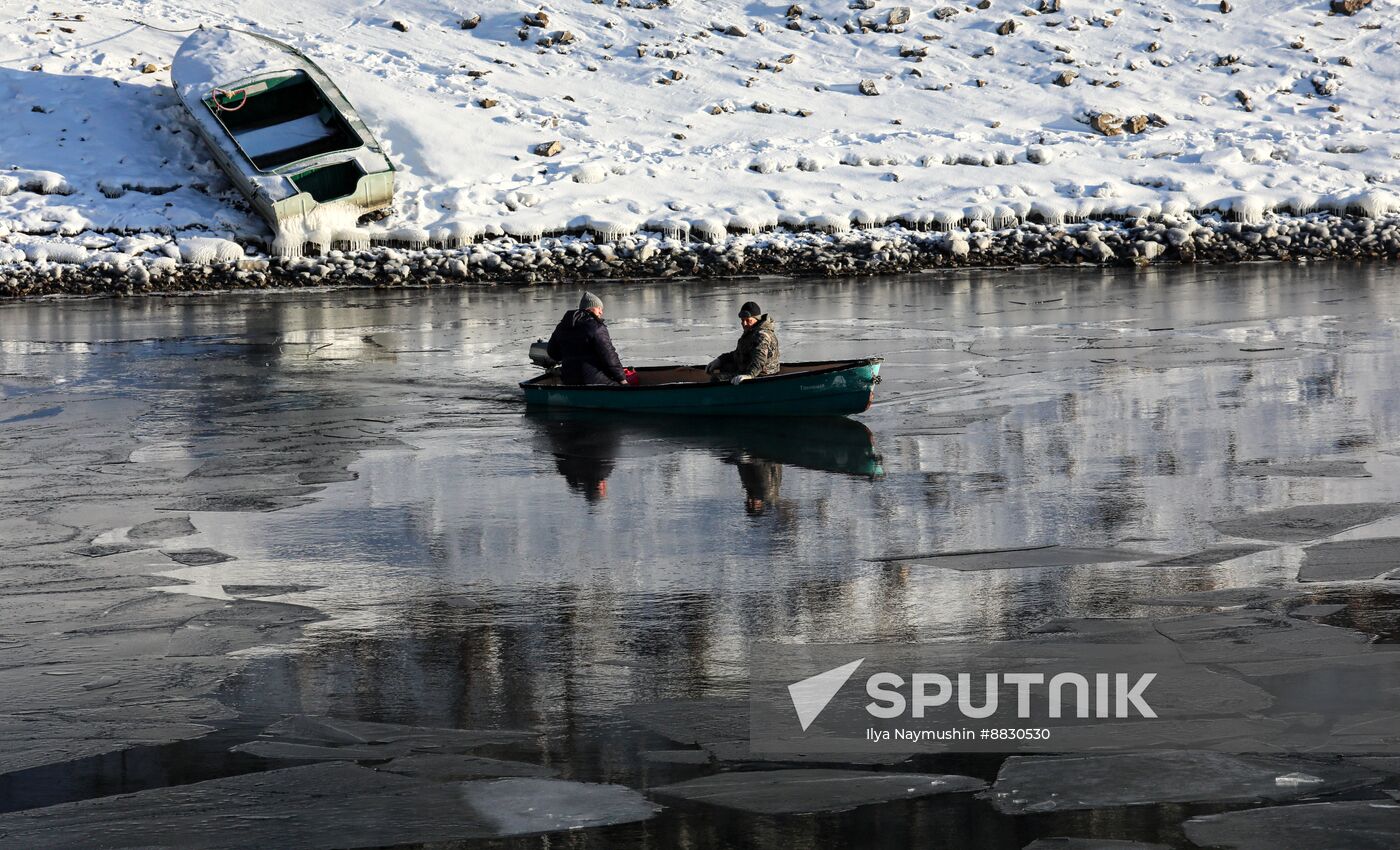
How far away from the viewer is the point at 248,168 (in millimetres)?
32062

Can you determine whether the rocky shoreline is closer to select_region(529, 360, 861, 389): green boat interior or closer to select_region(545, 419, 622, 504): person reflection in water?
select_region(529, 360, 861, 389): green boat interior

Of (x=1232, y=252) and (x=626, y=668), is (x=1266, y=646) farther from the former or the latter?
(x=1232, y=252)

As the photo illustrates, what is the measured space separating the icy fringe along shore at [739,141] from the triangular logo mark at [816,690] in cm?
2571

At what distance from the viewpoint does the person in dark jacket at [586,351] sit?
1591 centimetres

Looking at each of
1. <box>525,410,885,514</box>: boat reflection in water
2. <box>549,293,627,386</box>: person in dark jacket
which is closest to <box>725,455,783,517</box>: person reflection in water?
<box>525,410,885,514</box>: boat reflection in water

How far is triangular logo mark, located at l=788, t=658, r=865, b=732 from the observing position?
22.0ft

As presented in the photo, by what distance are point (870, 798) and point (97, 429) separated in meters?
11.7

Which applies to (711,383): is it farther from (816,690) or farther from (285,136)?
(285,136)

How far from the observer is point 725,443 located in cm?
1427

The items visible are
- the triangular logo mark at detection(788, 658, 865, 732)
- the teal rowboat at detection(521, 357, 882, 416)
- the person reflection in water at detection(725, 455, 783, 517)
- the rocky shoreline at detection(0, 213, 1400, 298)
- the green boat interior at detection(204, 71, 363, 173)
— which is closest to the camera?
the triangular logo mark at detection(788, 658, 865, 732)

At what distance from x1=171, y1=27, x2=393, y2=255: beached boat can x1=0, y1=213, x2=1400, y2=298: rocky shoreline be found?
35.6 inches

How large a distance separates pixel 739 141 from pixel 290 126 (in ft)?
34.2

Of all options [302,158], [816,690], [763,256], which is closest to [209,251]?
[302,158]

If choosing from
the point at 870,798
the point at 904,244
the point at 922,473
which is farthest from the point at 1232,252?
the point at 870,798
